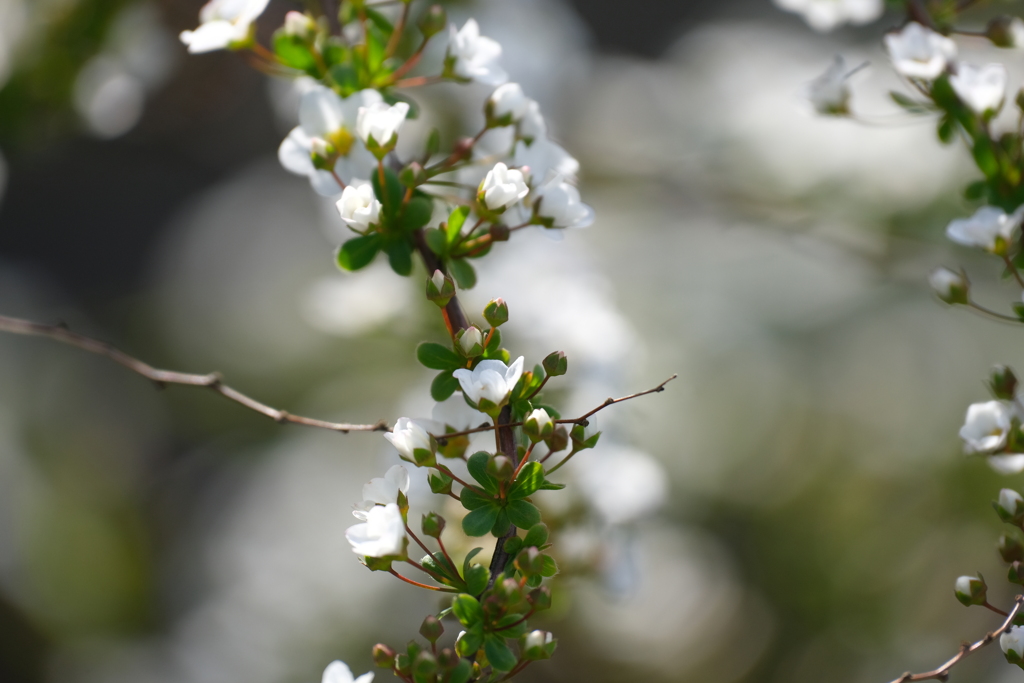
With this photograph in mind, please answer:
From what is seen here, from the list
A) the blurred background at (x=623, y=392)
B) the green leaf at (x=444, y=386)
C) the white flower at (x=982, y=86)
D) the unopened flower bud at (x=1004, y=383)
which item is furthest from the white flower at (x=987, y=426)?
the blurred background at (x=623, y=392)

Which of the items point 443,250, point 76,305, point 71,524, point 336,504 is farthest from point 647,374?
point 76,305

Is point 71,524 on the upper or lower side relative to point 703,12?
lower

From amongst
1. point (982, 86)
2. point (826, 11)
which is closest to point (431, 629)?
point (982, 86)

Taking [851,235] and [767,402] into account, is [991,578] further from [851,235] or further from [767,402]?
[851,235]

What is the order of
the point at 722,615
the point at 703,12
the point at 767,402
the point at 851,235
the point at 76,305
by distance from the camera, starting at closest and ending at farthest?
the point at 851,235, the point at 722,615, the point at 767,402, the point at 76,305, the point at 703,12

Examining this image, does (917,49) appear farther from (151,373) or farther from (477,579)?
(151,373)

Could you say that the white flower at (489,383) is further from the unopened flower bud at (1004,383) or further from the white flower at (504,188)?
the unopened flower bud at (1004,383)
